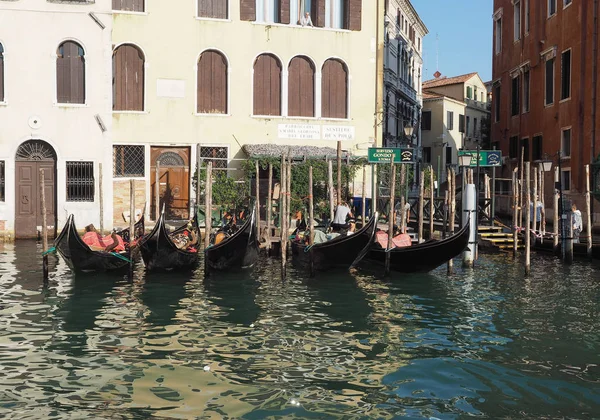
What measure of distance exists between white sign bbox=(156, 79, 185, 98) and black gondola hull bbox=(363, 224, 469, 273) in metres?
6.65

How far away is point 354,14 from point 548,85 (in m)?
4.75

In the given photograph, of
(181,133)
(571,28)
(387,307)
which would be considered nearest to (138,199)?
(181,133)

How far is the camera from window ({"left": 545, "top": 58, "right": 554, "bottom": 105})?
18016 millimetres

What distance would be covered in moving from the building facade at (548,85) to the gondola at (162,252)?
324 inches

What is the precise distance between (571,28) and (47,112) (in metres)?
10.6

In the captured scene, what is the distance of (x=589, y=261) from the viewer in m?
12.9

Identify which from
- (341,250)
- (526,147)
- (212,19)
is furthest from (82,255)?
(526,147)

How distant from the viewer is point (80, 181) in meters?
15.5

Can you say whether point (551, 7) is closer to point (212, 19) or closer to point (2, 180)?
point (212, 19)

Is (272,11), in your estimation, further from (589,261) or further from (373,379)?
(373,379)

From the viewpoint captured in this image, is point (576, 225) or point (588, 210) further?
point (576, 225)

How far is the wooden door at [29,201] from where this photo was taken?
1520 centimetres

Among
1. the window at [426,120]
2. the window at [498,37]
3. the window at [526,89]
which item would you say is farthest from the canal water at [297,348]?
the window at [426,120]

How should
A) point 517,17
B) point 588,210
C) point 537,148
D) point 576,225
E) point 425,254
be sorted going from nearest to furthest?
point 425,254 → point 588,210 → point 576,225 → point 537,148 → point 517,17
